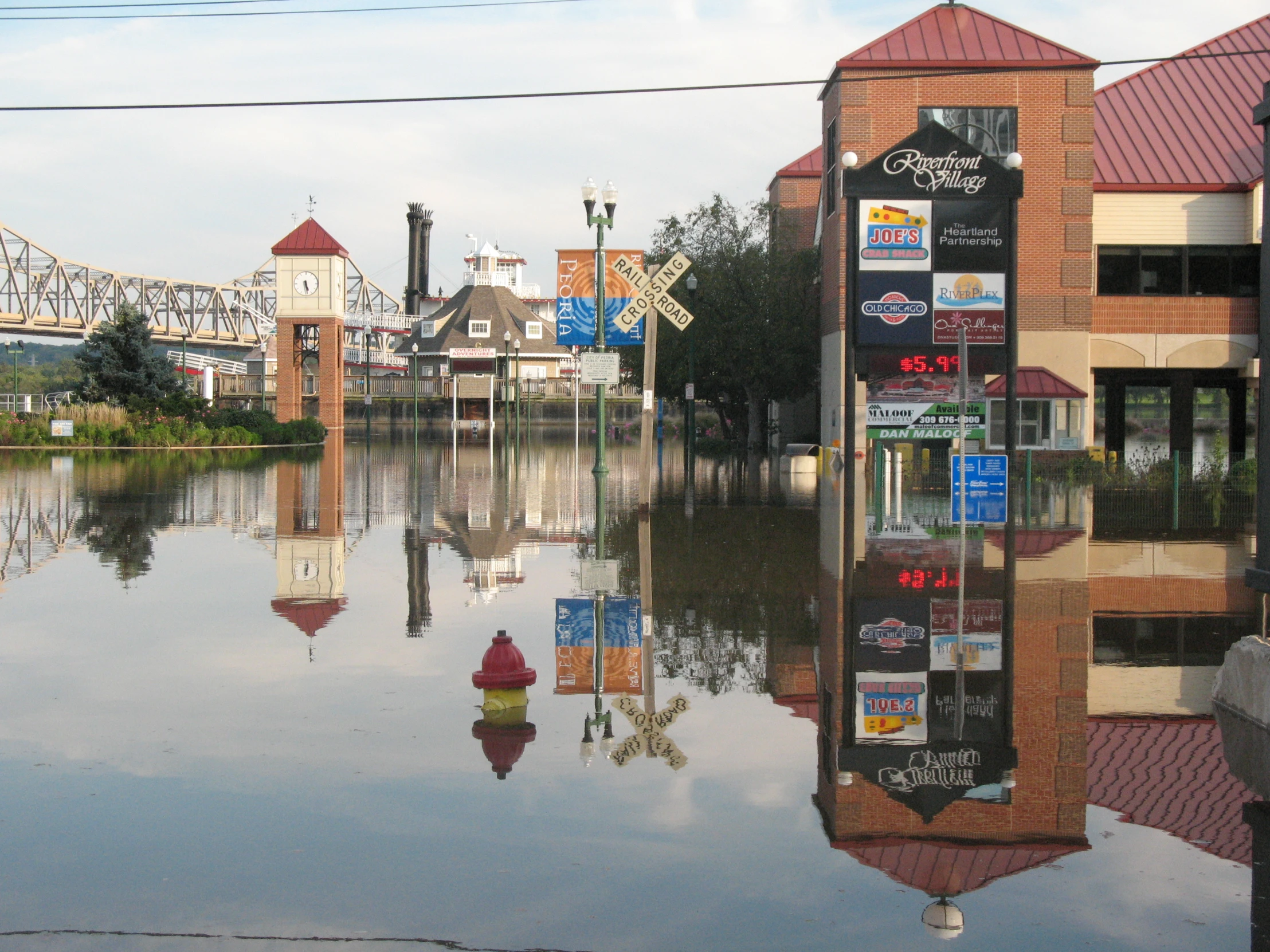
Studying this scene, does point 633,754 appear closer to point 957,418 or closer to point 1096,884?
point 1096,884

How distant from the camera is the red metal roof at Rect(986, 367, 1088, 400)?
121 feet

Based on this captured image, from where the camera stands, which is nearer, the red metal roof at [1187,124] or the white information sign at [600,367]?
the white information sign at [600,367]

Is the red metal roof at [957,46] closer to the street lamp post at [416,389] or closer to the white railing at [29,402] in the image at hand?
the street lamp post at [416,389]

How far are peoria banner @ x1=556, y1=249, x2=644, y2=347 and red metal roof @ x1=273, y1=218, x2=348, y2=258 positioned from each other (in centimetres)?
3750

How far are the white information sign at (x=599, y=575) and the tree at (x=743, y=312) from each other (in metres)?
28.1

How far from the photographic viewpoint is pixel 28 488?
27984 millimetres

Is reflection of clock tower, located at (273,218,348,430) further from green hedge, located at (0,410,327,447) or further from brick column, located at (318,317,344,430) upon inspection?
green hedge, located at (0,410,327,447)

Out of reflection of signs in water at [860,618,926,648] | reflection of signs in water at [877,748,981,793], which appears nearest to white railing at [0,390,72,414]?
reflection of signs in water at [860,618,926,648]

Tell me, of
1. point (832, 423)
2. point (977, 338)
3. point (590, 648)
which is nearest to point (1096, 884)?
point (590, 648)

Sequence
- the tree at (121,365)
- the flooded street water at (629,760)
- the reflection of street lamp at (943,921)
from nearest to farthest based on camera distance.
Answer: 1. the reflection of street lamp at (943,921)
2. the flooded street water at (629,760)
3. the tree at (121,365)

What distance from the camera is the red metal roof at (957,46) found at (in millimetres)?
37250

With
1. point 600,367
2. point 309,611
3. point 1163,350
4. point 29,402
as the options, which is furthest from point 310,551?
point 29,402

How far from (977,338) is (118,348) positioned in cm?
3759

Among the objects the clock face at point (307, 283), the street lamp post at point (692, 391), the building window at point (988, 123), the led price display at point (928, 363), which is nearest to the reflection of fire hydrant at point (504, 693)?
the led price display at point (928, 363)
